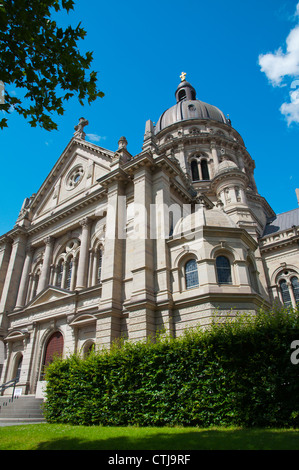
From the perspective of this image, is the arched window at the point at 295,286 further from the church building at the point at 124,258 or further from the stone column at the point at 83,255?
the stone column at the point at 83,255

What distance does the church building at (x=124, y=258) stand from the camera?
18.2 meters

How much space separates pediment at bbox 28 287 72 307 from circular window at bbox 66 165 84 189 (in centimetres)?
1102

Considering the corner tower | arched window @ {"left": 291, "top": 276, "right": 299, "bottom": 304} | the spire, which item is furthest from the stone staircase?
the spire

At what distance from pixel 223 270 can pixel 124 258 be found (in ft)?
22.7

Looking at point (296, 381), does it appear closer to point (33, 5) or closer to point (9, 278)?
point (33, 5)

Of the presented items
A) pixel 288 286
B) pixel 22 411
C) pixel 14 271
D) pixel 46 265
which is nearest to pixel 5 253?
pixel 14 271

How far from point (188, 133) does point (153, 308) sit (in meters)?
39.3

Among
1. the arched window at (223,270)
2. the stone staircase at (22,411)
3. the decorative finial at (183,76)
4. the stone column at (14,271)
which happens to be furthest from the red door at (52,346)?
the decorative finial at (183,76)

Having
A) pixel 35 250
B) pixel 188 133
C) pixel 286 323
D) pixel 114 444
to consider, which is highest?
pixel 188 133

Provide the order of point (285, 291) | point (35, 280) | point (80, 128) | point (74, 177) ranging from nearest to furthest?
point (285, 291)
point (35, 280)
point (74, 177)
point (80, 128)

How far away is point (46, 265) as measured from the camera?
28.5 metres

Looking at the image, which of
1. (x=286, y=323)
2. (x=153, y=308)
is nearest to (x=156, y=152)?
(x=153, y=308)

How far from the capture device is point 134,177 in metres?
23.0

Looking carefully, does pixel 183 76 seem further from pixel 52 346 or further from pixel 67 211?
pixel 52 346
